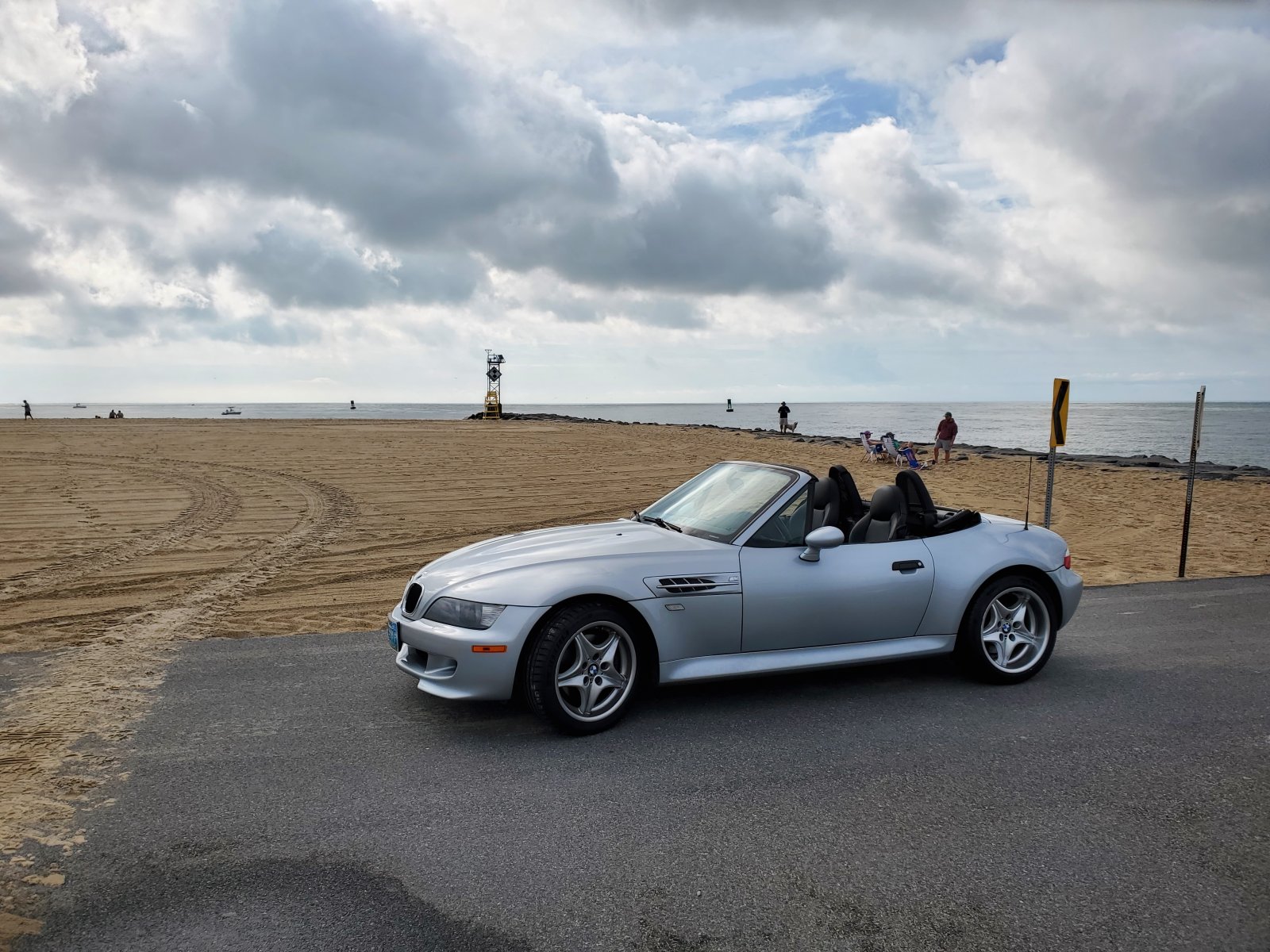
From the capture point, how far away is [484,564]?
4977mm

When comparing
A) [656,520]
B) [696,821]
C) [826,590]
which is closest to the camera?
[696,821]

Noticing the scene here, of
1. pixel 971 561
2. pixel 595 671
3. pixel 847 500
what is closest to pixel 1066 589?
pixel 971 561

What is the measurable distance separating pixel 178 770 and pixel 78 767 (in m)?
0.48

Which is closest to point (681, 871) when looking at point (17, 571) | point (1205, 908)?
point (1205, 908)

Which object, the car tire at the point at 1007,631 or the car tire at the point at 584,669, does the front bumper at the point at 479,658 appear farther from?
the car tire at the point at 1007,631

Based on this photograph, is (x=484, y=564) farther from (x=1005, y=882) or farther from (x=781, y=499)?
(x=1005, y=882)

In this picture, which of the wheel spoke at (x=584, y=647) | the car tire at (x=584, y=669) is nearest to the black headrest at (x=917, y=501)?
the car tire at (x=584, y=669)

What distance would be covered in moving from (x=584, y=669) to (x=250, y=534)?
871cm

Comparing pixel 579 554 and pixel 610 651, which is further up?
pixel 579 554

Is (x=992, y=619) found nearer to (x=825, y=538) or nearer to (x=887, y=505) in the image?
(x=887, y=505)

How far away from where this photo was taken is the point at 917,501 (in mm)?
5844

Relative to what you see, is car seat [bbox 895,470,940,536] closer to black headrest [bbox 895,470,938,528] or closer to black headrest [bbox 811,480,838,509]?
black headrest [bbox 895,470,938,528]

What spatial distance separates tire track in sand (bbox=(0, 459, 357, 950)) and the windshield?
3.33 meters

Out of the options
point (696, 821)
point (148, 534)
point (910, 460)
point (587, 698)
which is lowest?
point (148, 534)
